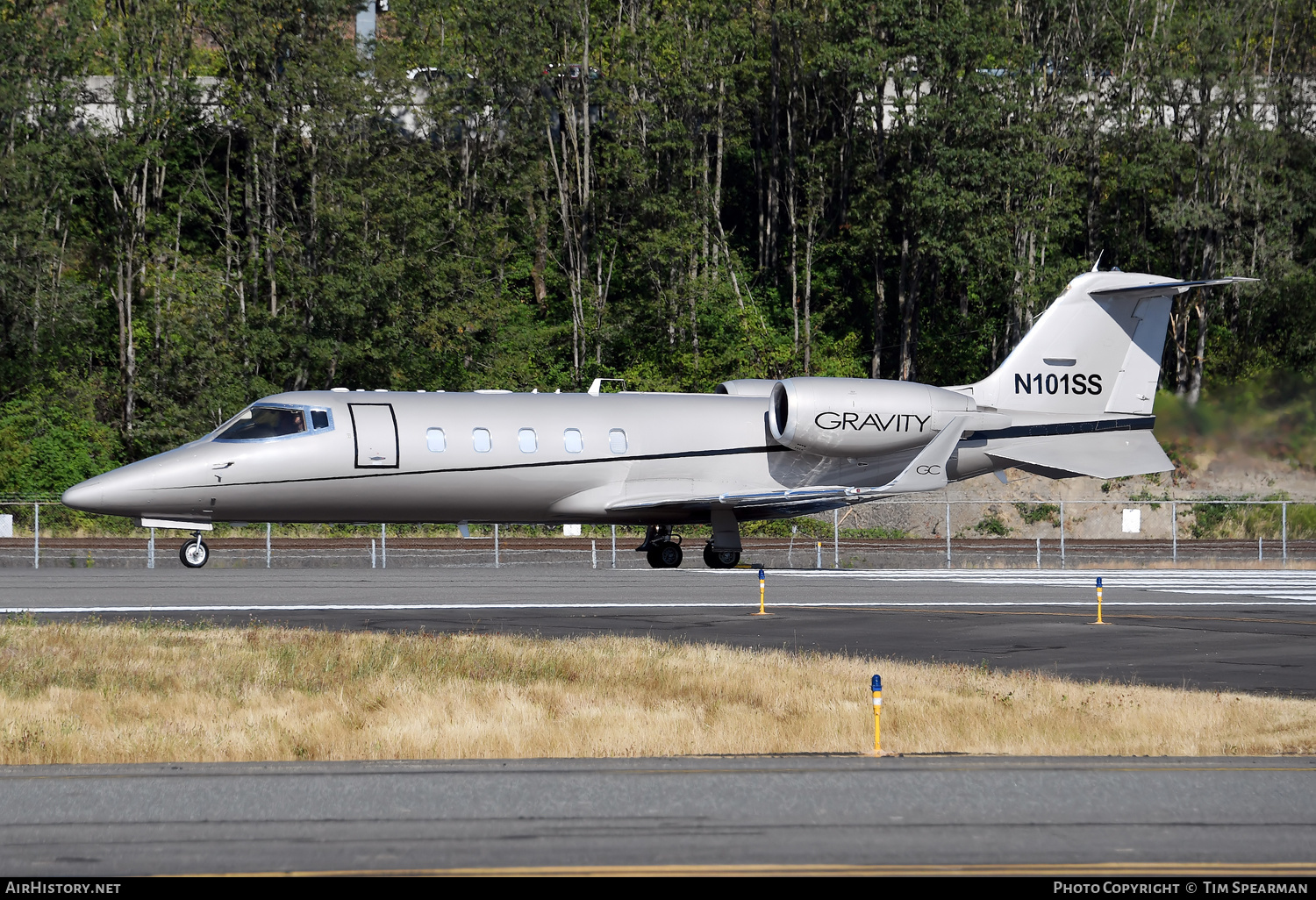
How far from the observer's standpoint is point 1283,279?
5084cm

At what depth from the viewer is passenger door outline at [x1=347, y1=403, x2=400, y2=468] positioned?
87.1 ft

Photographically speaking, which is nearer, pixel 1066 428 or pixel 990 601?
pixel 990 601

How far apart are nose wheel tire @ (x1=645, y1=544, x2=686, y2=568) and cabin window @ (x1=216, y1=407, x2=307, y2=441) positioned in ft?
28.4

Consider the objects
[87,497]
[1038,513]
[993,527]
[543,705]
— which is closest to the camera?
[543,705]

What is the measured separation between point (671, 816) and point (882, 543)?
1276 inches

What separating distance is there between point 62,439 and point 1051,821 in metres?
43.7

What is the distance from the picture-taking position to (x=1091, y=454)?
30.5 m

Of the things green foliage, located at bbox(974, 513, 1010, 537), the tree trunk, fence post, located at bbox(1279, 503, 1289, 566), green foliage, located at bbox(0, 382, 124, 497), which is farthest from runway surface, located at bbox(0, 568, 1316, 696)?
the tree trunk

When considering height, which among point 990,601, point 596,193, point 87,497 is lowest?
point 990,601

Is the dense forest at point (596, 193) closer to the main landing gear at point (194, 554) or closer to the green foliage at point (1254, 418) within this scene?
the green foliage at point (1254, 418)

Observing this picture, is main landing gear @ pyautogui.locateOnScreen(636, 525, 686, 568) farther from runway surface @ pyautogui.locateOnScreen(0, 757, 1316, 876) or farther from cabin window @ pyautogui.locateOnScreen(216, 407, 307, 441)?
runway surface @ pyautogui.locateOnScreen(0, 757, 1316, 876)

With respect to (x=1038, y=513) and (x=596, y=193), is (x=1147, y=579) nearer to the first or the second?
(x=1038, y=513)

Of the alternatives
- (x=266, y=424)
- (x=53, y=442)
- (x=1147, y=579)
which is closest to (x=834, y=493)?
(x=1147, y=579)

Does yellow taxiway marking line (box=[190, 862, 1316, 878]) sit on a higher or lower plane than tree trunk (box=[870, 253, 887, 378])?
lower
